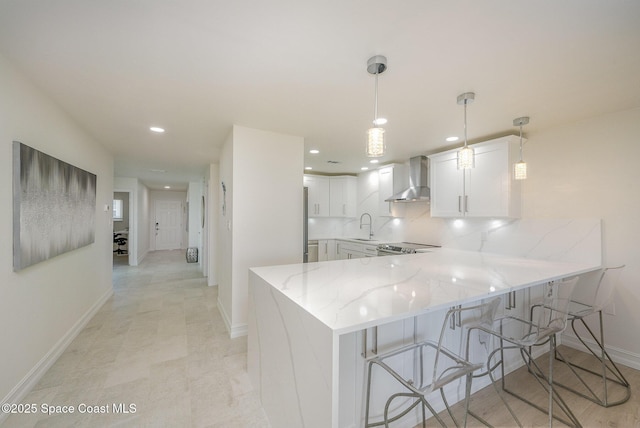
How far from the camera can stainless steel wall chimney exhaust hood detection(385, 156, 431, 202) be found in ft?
13.9

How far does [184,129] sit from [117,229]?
8.49m

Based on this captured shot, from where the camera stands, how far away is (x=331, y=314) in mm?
1220

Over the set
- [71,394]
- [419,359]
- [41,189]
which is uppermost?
[41,189]

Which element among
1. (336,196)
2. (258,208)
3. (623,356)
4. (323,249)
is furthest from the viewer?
(336,196)

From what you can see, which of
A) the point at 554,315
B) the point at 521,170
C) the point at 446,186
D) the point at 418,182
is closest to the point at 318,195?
the point at 418,182

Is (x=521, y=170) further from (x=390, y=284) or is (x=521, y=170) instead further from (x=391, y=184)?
(x=391, y=184)

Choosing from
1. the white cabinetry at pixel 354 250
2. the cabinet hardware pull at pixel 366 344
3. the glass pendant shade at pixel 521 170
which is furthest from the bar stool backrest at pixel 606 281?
the white cabinetry at pixel 354 250

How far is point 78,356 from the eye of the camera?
2.54 m

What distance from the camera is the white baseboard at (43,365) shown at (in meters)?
1.88

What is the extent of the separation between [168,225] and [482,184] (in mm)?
10803

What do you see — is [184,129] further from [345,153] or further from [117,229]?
[117,229]

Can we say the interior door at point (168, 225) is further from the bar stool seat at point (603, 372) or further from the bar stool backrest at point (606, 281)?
the bar stool backrest at point (606, 281)

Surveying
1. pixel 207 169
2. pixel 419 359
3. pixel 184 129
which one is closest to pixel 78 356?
pixel 184 129

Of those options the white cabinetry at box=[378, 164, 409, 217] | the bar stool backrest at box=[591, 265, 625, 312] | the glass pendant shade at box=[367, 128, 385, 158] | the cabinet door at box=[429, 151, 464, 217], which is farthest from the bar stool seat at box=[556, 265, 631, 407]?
the white cabinetry at box=[378, 164, 409, 217]
